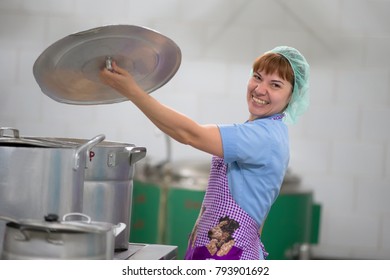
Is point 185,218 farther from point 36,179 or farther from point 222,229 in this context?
point 36,179

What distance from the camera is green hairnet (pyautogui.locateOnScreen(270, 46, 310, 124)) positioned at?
172 centimetres

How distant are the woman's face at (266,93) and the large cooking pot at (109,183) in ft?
0.92

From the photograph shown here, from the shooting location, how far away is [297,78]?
5.68 feet

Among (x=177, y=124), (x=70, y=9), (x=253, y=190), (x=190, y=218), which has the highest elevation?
(x=70, y=9)

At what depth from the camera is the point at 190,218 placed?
2.97m

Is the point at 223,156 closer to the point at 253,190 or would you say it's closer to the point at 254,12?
the point at 253,190

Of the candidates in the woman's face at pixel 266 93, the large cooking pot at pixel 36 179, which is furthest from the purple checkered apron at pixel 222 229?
the large cooking pot at pixel 36 179

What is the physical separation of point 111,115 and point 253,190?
1.77 metres

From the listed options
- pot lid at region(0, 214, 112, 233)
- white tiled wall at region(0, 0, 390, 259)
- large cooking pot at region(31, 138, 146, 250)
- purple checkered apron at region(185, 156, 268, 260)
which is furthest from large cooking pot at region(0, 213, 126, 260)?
white tiled wall at region(0, 0, 390, 259)

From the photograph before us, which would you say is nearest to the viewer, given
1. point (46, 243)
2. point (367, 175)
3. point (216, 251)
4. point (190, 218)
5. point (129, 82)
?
point (46, 243)

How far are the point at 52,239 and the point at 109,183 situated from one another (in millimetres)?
411

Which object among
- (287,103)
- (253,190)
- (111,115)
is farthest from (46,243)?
(111,115)

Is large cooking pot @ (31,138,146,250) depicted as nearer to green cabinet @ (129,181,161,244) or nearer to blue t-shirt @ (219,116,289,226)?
blue t-shirt @ (219,116,289,226)

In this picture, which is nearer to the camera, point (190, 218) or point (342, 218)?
point (190, 218)
